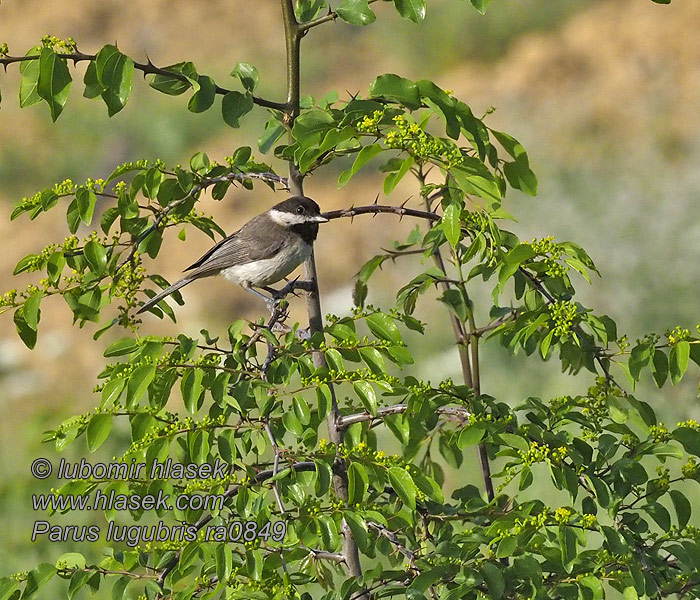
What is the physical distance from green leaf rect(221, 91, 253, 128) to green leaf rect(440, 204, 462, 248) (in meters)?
0.72

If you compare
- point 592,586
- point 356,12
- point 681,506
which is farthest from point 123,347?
point 681,506

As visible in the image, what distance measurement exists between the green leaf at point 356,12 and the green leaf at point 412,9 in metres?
0.10

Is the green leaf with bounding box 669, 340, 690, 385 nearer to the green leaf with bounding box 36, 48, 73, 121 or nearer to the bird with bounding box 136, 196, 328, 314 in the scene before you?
the green leaf with bounding box 36, 48, 73, 121

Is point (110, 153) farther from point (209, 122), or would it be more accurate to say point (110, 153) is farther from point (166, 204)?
point (166, 204)

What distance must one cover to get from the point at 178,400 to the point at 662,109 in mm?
6917

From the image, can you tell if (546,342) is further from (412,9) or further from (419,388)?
(412,9)

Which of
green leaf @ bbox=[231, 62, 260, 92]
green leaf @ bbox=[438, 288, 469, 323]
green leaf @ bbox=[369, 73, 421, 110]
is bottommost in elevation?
green leaf @ bbox=[438, 288, 469, 323]

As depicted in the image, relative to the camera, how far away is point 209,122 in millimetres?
12930

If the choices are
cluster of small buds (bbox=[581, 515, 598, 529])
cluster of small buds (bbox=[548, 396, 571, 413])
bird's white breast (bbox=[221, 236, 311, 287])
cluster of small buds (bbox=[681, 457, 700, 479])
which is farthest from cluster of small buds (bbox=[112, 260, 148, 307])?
bird's white breast (bbox=[221, 236, 311, 287])

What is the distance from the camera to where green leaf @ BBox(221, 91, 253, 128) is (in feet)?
8.90

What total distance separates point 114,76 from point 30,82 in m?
0.21

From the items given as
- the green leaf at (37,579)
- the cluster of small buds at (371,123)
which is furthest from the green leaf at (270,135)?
the green leaf at (37,579)

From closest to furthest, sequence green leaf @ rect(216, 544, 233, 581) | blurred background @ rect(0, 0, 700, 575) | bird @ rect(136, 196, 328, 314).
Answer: green leaf @ rect(216, 544, 233, 581), bird @ rect(136, 196, 328, 314), blurred background @ rect(0, 0, 700, 575)

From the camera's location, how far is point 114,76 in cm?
239
